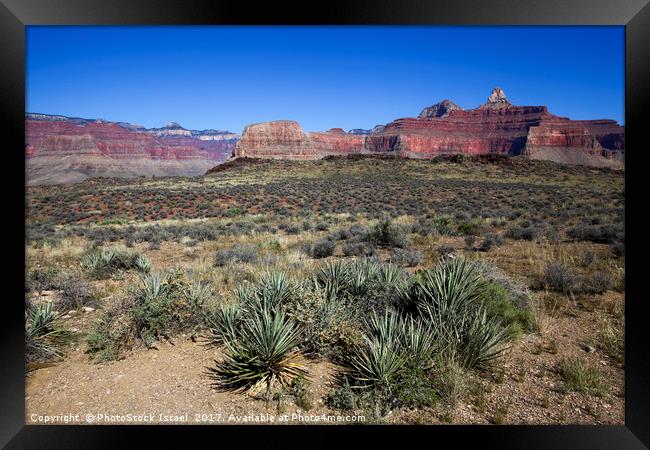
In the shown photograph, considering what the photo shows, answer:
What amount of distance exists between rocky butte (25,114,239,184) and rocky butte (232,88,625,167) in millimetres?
20321

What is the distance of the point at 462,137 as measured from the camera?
9906cm

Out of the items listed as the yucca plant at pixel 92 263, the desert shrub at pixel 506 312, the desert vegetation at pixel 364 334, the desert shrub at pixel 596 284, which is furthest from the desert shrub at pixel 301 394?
the yucca plant at pixel 92 263

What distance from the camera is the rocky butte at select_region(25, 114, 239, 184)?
209 ft

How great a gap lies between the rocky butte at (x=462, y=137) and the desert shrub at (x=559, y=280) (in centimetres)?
7013

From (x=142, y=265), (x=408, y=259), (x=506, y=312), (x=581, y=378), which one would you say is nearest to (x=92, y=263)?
(x=142, y=265)

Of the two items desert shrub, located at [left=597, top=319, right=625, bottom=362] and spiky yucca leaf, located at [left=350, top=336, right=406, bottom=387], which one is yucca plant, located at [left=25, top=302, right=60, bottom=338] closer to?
spiky yucca leaf, located at [left=350, top=336, right=406, bottom=387]

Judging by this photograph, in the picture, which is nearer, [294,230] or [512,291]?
[512,291]

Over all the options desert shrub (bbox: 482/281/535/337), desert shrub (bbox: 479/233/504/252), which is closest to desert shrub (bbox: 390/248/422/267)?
desert shrub (bbox: 479/233/504/252)

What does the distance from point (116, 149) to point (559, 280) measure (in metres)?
106

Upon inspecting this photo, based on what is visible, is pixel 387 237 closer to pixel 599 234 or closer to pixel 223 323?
pixel 599 234

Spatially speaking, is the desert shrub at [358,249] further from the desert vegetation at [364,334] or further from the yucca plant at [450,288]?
the yucca plant at [450,288]
